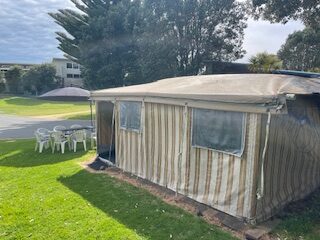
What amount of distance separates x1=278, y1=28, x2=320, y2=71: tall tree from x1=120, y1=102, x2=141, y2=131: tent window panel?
21.8 meters

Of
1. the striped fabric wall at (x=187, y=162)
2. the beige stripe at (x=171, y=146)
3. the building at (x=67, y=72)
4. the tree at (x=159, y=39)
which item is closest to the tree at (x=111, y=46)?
the tree at (x=159, y=39)

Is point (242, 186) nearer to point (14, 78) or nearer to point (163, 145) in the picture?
point (163, 145)

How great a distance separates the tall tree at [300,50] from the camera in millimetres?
25591

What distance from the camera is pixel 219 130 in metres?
5.59

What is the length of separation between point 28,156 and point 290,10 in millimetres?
15295

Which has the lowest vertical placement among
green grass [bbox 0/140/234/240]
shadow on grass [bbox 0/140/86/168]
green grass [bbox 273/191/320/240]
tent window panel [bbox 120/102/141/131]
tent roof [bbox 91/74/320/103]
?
shadow on grass [bbox 0/140/86/168]

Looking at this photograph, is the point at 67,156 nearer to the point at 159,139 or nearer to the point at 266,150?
the point at 159,139

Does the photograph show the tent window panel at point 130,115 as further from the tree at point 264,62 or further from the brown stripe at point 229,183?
the tree at point 264,62

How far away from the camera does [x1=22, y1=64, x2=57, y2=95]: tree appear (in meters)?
46.0

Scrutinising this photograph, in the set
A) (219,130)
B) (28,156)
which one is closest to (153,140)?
(219,130)

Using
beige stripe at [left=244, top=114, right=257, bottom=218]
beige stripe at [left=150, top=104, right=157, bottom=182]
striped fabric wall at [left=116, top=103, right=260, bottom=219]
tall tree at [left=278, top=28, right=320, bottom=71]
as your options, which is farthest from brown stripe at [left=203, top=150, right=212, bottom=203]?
tall tree at [left=278, top=28, right=320, bottom=71]

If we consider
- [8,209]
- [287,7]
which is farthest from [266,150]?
[287,7]

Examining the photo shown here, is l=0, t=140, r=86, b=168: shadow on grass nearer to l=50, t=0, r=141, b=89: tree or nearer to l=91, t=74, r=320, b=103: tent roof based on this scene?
l=91, t=74, r=320, b=103: tent roof

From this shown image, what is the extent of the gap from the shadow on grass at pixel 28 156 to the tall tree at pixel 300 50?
22.4m
